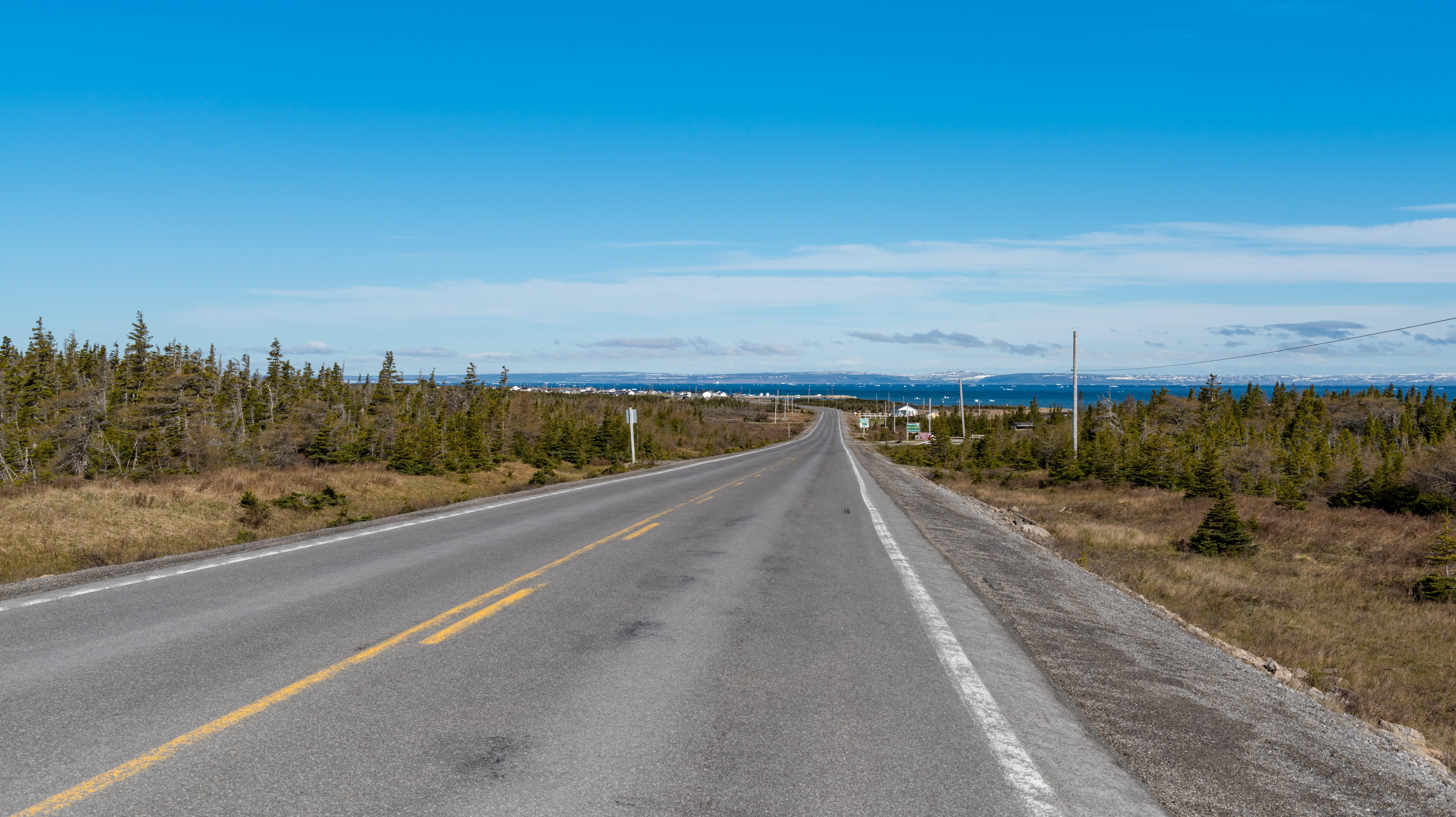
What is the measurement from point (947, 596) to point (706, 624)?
11.1 ft

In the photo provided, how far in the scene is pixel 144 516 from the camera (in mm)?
17766

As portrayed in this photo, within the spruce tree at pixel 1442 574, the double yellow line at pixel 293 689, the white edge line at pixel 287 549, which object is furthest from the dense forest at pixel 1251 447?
the double yellow line at pixel 293 689

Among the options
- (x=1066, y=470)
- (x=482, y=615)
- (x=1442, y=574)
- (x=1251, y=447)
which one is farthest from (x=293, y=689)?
(x=1251, y=447)

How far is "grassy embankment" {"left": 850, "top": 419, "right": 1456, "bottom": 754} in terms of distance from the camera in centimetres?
1142

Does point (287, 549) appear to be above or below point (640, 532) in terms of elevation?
above

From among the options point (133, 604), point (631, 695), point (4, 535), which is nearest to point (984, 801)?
point (631, 695)

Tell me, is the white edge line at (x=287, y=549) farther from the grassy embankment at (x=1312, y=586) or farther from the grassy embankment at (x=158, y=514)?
the grassy embankment at (x=1312, y=586)

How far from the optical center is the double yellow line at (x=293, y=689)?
3.66 meters

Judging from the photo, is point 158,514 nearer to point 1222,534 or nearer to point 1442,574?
point 1222,534

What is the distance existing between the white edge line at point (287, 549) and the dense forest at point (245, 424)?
12.3 metres

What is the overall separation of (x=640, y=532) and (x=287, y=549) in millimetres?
5604

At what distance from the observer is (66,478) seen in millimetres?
20859

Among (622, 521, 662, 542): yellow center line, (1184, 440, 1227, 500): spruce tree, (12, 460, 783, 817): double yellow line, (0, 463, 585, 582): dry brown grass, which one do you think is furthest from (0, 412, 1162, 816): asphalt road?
(1184, 440, 1227, 500): spruce tree

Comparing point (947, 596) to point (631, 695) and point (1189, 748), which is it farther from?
point (631, 695)
